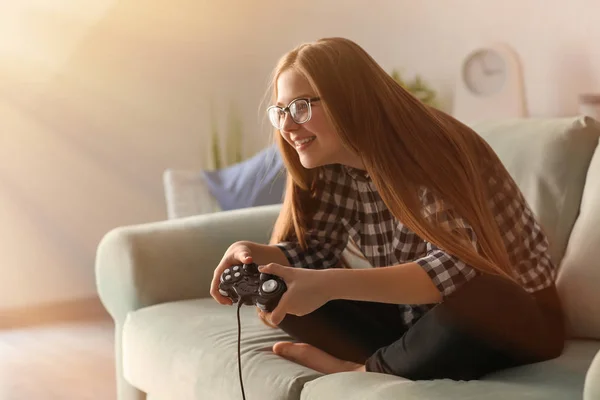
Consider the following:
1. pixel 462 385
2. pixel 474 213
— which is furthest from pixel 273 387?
pixel 474 213

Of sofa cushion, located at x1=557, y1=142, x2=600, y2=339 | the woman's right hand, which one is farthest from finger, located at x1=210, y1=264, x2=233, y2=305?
sofa cushion, located at x1=557, y1=142, x2=600, y2=339

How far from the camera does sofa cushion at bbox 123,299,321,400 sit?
1.25 metres

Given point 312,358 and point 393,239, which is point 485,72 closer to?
point 393,239

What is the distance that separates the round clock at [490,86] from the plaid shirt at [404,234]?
893mm

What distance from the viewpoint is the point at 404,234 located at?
55.1 inches

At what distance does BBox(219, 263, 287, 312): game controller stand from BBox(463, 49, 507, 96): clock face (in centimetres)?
140

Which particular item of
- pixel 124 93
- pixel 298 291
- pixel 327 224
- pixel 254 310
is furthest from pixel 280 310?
pixel 124 93

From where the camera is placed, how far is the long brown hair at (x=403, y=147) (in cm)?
124

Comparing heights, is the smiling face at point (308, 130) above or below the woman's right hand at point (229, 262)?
above

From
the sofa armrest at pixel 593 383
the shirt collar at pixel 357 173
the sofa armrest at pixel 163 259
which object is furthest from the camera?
the sofa armrest at pixel 163 259

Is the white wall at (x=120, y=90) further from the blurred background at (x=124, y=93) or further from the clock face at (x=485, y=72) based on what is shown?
the clock face at (x=485, y=72)

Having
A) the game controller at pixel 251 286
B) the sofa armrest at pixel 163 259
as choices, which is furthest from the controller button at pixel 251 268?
the sofa armrest at pixel 163 259

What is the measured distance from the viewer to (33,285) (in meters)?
3.02

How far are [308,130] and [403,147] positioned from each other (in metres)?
0.16
